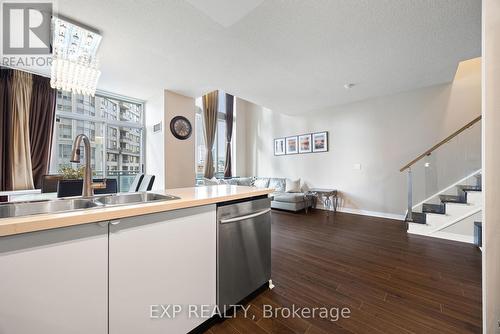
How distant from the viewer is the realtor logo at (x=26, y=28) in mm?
1956

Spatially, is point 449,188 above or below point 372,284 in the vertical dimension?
above

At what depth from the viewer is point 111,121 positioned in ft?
14.0

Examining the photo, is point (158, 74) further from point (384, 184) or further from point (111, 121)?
point (384, 184)

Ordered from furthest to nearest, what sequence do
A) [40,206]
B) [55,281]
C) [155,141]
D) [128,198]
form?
[155,141]
[128,198]
[40,206]
[55,281]

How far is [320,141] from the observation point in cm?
527

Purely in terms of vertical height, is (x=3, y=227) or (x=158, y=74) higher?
(x=158, y=74)

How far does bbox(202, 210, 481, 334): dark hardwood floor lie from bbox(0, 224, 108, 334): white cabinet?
2.72 feet

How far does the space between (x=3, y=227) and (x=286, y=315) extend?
1666mm

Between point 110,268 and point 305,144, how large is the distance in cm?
524

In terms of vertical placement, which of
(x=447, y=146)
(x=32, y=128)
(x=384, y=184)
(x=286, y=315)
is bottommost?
(x=286, y=315)

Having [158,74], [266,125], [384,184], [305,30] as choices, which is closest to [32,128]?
[158,74]

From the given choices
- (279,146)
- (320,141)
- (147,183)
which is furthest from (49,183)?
(320,141)

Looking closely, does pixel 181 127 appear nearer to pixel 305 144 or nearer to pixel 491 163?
pixel 305 144

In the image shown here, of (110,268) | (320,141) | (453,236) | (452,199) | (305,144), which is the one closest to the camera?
(110,268)
